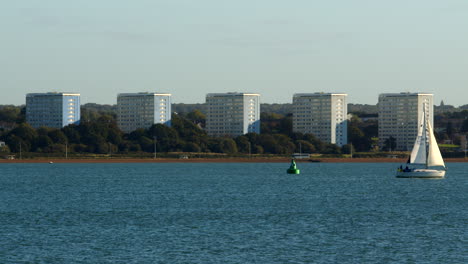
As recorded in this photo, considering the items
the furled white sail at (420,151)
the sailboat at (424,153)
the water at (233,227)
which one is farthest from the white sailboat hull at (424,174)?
the water at (233,227)

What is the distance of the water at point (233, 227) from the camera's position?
175ft

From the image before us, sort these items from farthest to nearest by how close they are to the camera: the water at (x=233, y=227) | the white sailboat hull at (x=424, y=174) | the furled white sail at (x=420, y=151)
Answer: the white sailboat hull at (x=424, y=174), the furled white sail at (x=420, y=151), the water at (x=233, y=227)

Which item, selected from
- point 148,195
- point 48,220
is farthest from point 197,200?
point 48,220

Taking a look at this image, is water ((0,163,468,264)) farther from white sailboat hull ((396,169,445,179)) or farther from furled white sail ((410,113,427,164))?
white sailboat hull ((396,169,445,179))

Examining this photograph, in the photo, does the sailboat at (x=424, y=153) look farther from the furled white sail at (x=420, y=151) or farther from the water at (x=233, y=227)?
the water at (x=233, y=227)

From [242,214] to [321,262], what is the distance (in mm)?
29404

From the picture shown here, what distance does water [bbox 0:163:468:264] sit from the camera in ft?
175

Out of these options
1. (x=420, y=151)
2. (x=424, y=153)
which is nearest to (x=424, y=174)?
(x=424, y=153)

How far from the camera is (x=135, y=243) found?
2303 inches

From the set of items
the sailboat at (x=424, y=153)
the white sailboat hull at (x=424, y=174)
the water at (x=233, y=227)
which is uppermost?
the sailboat at (x=424, y=153)

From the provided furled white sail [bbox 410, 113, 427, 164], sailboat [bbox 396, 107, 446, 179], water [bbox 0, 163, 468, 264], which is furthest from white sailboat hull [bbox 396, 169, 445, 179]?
water [bbox 0, 163, 468, 264]

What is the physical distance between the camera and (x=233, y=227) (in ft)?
224

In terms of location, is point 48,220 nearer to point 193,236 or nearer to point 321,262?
point 193,236

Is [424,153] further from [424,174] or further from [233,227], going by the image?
[233,227]
